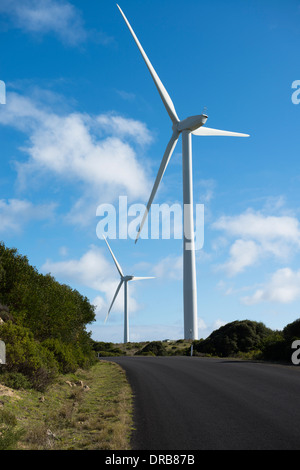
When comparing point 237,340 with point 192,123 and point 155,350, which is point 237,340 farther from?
point 192,123

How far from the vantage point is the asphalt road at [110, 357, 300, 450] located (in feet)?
28.2

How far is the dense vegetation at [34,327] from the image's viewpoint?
1727 centimetres

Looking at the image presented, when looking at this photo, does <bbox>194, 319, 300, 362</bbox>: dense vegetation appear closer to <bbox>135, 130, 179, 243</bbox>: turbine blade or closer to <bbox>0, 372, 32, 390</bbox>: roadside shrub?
<bbox>135, 130, 179, 243</bbox>: turbine blade

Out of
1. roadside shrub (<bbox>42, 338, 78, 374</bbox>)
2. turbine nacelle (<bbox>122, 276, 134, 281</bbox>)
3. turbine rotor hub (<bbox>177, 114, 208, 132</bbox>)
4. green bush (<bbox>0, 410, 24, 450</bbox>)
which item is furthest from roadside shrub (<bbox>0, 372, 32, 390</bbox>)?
turbine nacelle (<bbox>122, 276, 134, 281</bbox>)

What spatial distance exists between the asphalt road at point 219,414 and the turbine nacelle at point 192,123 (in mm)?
41660

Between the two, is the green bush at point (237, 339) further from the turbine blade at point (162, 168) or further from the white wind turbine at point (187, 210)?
the turbine blade at point (162, 168)

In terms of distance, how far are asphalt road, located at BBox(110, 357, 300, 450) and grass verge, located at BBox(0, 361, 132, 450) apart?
Answer: 52cm

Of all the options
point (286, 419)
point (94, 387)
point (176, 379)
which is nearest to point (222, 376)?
point (176, 379)

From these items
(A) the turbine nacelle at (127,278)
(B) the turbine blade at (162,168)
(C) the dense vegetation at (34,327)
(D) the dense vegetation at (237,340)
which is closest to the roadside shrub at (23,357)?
(C) the dense vegetation at (34,327)

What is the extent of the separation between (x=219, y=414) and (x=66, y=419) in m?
4.53

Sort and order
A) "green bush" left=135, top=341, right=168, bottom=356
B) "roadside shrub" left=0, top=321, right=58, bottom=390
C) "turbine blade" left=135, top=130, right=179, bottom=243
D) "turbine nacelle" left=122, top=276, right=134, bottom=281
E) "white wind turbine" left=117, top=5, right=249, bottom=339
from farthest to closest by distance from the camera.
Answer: "turbine nacelle" left=122, top=276, right=134, bottom=281 → "green bush" left=135, top=341, right=168, bottom=356 → "white wind turbine" left=117, top=5, right=249, bottom=339 → "turbine blade" left=135, top=130, right=179, bottom=243 → "roadside shrub" left=0, top=321, right=58, bottom=390

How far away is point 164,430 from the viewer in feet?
32.3
